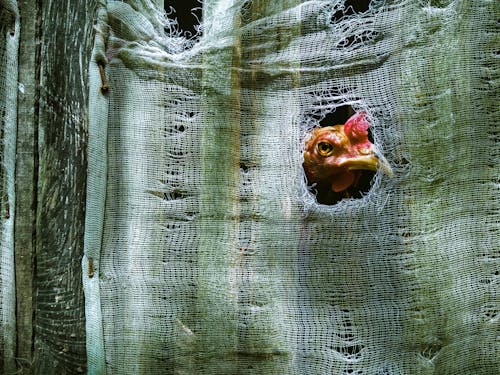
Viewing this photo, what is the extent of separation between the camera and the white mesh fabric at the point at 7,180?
56.5 inches

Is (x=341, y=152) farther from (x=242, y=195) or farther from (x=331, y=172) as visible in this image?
(x=242, y=195)

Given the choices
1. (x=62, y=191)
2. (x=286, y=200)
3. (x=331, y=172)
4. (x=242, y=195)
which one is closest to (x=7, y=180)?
(x=62, y=191)

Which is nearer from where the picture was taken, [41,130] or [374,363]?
[374,363]

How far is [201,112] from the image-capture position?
4.69ft

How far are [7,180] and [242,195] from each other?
2.00 ft

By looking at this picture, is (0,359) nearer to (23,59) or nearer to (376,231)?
(23,59)

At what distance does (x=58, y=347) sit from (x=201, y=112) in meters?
0.70

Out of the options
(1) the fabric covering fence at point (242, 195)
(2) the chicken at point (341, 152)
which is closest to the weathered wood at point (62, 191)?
(1) the fabric covering fence at point (242, 195)

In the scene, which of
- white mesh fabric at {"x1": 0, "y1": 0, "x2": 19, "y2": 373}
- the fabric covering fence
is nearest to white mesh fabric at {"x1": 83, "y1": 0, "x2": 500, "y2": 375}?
the fabric covering fence

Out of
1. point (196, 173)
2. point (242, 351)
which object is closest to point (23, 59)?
point (196, 173)

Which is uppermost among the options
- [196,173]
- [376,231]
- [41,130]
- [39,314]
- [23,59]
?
[23,59]

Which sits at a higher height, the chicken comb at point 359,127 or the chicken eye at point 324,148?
the chicken comb at point 359,127

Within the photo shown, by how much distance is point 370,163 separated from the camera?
1.37m

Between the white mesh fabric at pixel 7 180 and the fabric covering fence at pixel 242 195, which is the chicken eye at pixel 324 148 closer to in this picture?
the fabric covering fence at pixel 242 195
